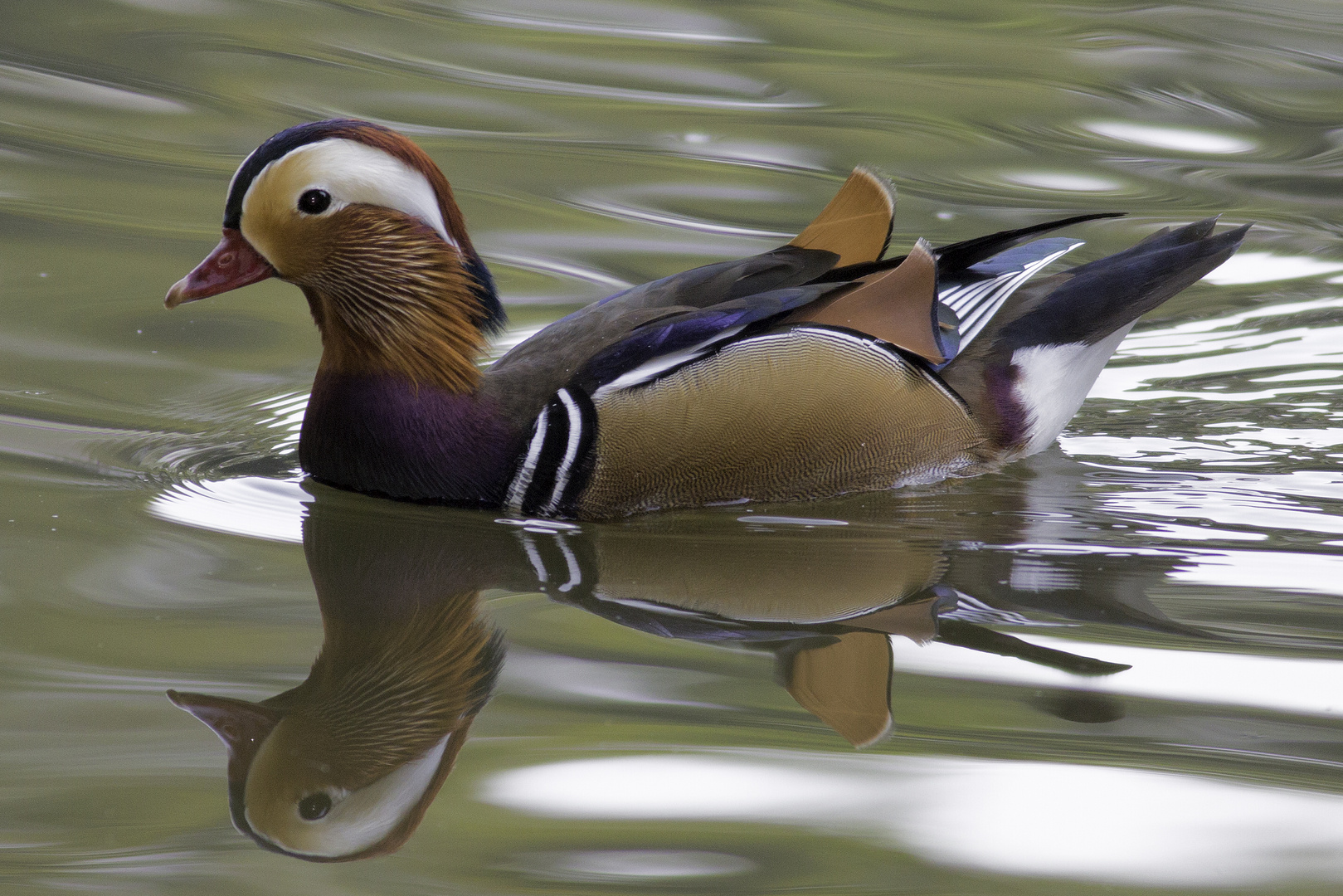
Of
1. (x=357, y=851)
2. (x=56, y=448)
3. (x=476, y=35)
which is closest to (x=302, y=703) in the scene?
(x=357, y=851)

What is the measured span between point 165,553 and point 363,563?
48 cm

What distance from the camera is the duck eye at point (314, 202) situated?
4.16 meters

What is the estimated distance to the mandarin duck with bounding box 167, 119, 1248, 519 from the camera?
13.8ft

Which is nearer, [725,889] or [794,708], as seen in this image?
[725,889]

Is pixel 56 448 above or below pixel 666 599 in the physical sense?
below

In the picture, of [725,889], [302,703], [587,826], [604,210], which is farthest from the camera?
[604,210]

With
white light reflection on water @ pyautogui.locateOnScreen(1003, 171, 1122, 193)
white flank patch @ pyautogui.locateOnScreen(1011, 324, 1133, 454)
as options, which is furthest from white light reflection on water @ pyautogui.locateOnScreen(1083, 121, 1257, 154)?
white flank patch @ pyautogui.locateOnScreen(1011, 324, 1133, 454)

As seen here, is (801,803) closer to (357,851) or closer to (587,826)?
(587,826)

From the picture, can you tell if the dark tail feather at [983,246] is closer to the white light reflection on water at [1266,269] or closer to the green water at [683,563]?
the green water at [683,563]

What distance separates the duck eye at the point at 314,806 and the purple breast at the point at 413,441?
152 cm

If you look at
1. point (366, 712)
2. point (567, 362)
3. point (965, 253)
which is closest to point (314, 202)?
point (567, 362)

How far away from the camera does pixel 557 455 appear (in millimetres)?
4227

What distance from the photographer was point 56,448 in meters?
4.73

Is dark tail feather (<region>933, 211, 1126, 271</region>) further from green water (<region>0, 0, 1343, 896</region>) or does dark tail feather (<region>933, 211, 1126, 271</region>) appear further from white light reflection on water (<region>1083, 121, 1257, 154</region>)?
white light reflection on water (<region>1083, 121, 1257, 154</region>)
